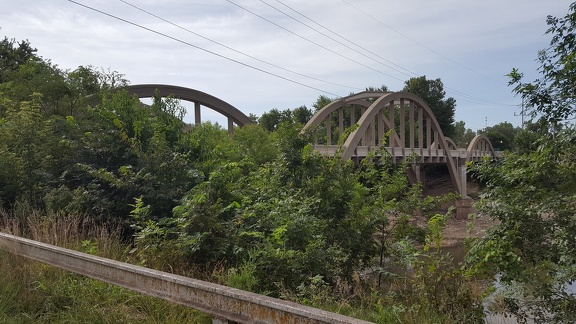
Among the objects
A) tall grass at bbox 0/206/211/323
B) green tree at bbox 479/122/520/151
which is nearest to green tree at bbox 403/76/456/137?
green tree at bbox 479/122/520/151

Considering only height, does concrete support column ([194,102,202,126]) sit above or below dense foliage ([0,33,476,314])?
above

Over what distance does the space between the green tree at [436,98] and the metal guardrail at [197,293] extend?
268 feet

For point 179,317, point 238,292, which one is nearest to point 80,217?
point 179,317

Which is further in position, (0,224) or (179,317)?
(0,224)

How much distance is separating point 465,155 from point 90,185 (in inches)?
2594

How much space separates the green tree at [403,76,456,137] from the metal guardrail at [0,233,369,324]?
268 feet

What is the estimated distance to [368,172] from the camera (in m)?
8.95

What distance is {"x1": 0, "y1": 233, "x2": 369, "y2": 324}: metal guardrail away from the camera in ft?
9.36

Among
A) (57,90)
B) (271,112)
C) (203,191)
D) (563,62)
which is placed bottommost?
(203,191)

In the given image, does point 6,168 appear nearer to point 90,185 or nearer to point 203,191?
point 90,185

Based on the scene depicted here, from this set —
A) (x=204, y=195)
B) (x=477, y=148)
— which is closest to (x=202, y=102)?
(x=204, y=195)

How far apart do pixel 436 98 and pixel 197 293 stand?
82.6 m

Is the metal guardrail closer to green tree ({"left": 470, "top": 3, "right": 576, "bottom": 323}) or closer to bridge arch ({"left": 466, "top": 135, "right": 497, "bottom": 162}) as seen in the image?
green tree ({"left": 470, "top": 3, "right": 576, "bottom": 323})

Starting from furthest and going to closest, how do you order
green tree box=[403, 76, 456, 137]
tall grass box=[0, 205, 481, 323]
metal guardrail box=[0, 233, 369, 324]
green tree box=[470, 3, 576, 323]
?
green tree box=[403, 76, 456, 137]
green tree box=[470, 3, 576, 323]
tall grass box=[0, 205, 481, 323]
metal guardrail box=[0, 233, 369, 324]
